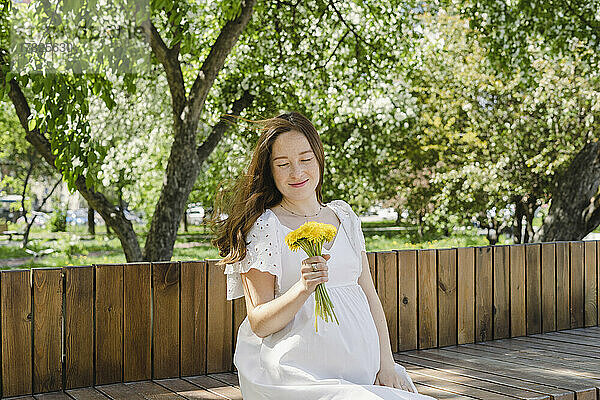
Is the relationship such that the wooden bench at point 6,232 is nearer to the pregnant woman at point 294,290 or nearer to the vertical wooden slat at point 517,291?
the vertical wooden slat at point 517,291

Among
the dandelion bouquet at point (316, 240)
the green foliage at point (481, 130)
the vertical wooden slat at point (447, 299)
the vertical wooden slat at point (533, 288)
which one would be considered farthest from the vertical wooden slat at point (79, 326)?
the green foliage at point (481, 130)

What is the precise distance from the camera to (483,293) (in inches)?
161

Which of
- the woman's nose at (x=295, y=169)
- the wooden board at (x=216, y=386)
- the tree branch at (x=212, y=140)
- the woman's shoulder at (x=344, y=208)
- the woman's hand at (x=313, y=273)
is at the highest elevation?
the tree branch at (x=212, y=140)

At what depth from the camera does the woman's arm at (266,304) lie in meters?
2.03

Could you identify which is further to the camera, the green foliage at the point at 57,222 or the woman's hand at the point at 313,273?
the green foliage at the point at 57,222

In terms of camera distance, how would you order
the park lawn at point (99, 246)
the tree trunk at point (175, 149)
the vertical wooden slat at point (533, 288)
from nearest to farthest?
1. the vertical wooden slat at point (533, 288)
2. the tree trunk at point (175, 149)
3. the park lawn at point (99, 246)

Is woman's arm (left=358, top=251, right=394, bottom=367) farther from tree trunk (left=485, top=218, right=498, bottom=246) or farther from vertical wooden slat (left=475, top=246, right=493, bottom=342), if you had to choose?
tree trunk (left=485, top=218, right=498, bottom=246)

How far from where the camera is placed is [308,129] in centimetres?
231

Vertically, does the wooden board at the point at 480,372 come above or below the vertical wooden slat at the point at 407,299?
below

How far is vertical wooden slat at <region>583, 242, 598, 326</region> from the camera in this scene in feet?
14.7

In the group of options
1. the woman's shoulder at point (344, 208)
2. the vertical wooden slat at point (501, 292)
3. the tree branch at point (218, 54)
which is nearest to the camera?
the woman's shoulder at point (344, 208)

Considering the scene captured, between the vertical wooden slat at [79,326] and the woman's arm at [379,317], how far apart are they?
1350 mm

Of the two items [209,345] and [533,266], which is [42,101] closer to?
[209,345]

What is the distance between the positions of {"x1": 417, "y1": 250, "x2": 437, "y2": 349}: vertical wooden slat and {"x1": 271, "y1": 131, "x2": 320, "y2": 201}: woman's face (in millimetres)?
1758
